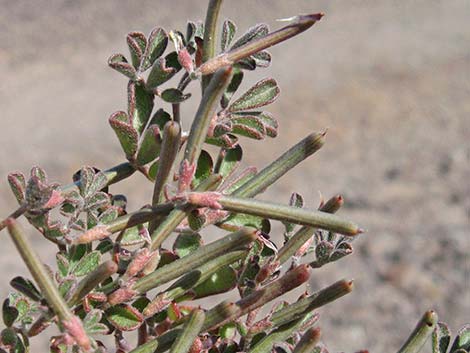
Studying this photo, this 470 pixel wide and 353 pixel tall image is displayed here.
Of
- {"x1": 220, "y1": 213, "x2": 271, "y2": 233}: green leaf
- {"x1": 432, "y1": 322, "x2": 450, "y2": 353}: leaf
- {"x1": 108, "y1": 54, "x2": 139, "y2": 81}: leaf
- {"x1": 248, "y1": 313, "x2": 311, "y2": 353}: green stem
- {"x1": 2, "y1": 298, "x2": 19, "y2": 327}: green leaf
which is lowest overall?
{"x1": 432, "y1": 322, "x2": 450, "y2": 353}: leaf

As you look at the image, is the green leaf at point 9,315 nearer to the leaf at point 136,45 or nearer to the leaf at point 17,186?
the leaf at point 17,186

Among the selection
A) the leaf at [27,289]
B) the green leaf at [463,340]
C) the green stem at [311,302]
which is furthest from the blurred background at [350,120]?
the leaf at [27,289]

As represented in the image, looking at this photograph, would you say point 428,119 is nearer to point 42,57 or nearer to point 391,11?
point 391,11

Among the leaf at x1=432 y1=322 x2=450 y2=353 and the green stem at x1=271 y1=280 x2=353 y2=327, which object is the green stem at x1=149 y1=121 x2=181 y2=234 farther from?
the leaf at x1=432 y1=322 x2=450 y2=353

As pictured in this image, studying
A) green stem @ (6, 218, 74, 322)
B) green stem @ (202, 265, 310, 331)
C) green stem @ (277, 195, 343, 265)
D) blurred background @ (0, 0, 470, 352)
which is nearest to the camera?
green stem @ (6, 218, 74, 322)

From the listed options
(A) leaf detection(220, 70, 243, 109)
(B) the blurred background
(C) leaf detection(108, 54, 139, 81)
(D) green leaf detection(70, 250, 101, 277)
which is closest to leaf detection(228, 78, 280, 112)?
(A) leaf detection(220, 70, 243, 109)

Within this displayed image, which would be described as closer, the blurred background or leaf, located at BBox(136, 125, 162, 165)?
leaf, located at BBox(136, 125, 162, 165)

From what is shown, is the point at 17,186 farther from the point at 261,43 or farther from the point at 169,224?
the point at 261,43

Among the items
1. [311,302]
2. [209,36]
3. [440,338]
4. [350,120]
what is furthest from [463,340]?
[350,120]
